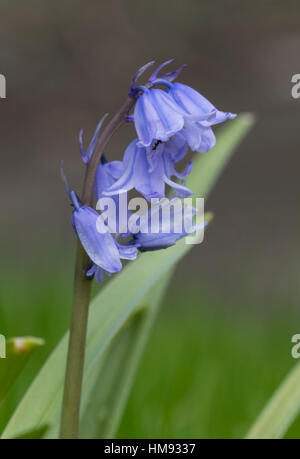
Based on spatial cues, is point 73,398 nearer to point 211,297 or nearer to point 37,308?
point 37,308

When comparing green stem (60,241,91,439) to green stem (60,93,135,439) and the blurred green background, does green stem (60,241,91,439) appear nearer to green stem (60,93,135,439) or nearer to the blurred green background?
green stem (60,93,135,439)

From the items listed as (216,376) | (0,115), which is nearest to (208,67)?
(0,115)

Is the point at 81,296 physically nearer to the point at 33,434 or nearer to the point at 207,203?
the point at 33,434

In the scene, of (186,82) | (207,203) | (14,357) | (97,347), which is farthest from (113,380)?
(186,82)

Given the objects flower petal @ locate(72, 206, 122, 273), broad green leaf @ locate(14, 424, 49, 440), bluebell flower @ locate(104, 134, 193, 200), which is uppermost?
bluebell flower @ locate(104, 134, 193, 200)

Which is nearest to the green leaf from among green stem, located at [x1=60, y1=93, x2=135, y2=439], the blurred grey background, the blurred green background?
green stem, located at [x1=60, y1=93, x2=135, y2=439]

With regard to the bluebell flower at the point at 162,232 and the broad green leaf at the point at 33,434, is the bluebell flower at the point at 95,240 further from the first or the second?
the broad green leaf at the point at 33,434
